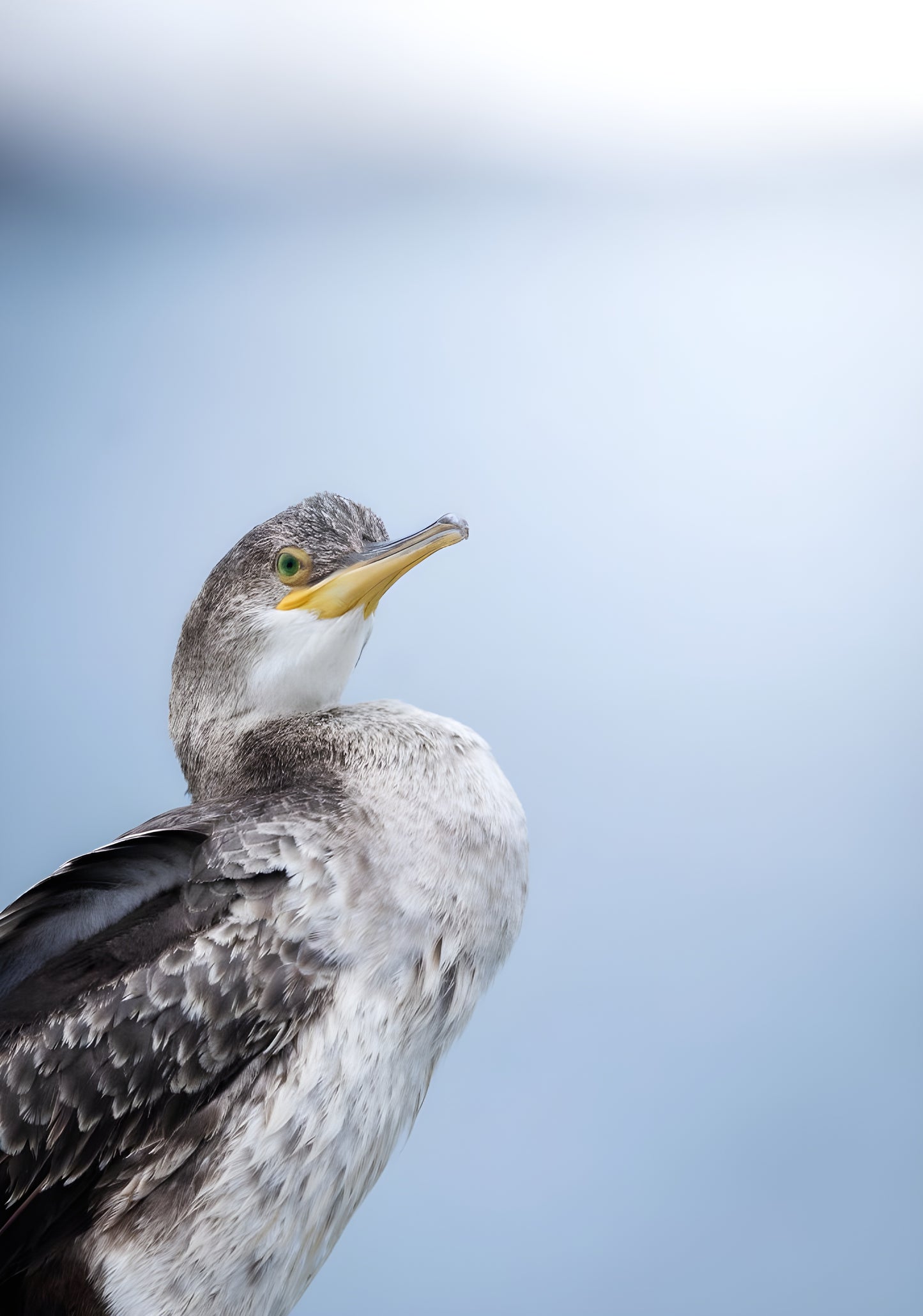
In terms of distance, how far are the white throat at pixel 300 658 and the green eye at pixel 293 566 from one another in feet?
0.12

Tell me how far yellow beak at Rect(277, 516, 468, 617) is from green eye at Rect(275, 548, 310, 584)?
0.04 feet

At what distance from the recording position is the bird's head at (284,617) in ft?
4.04

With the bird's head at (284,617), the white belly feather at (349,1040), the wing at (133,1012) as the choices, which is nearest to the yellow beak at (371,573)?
the bird's head at (284,617)

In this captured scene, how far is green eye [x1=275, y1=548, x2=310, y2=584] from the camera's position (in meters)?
1.25

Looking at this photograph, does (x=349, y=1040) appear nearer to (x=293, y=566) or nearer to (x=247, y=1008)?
(x=247, y=1008)

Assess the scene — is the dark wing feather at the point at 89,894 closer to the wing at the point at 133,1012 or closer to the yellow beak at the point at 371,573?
the wing at the point at 133,1012

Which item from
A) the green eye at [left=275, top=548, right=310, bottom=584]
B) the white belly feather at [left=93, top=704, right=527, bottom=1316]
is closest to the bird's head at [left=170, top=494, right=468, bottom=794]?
the green eye at [left=275, top=548, right=310, bottom=584]

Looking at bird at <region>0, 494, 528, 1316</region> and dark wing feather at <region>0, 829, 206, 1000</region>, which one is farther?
dark wing feather at <region>0, 829, 206, 1000</region>

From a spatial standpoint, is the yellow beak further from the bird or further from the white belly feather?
the white belly feather

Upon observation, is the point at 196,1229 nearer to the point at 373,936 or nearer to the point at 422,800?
the point at 373,936

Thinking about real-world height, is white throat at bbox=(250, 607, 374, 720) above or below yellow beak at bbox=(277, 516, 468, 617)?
below

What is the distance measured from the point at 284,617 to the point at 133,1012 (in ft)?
1.55

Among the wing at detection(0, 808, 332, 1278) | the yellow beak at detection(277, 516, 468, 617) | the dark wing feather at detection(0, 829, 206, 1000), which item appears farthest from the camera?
the yellow beak at detection(277, 516, 468, 617)

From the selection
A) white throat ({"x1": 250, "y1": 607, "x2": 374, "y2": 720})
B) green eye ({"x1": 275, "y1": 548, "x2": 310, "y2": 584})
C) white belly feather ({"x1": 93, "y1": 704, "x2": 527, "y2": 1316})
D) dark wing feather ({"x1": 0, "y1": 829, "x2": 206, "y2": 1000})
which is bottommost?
white belly feather ({"x1": 93, "y1": 704, "x2": 527, "y2": 1316})
